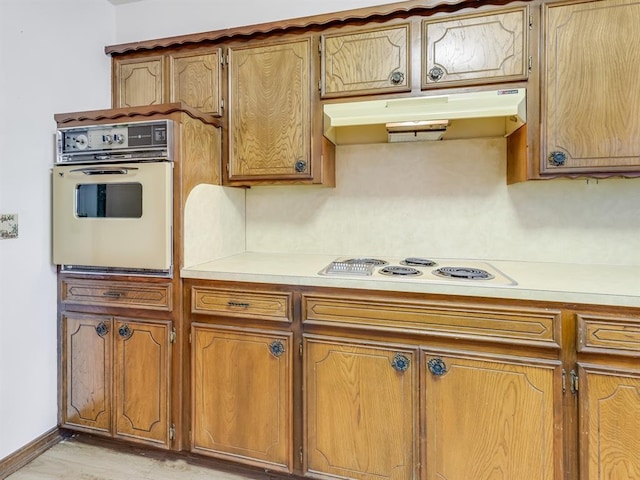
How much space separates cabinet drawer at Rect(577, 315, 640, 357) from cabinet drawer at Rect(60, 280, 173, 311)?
1.69 m

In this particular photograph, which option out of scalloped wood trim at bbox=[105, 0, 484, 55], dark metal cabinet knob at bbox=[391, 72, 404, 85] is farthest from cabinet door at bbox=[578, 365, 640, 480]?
scalloped wood trim at bbox=[105, 0, 484, 55]

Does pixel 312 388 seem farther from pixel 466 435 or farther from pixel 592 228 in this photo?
pixel 592 228

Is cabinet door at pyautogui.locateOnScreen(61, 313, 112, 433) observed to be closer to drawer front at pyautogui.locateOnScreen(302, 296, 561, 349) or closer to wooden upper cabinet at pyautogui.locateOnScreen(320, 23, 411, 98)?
drawer front at pyautogui.locateOnScreen(302, 296, 561, 349)

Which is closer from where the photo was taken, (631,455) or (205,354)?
(631,455)

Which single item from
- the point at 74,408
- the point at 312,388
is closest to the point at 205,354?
the point at 312,388

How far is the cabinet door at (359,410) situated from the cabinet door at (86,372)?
1041 millimetres

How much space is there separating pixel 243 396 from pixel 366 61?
172 cm

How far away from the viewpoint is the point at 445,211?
205 centimetres

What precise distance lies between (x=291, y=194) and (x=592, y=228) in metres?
1.66

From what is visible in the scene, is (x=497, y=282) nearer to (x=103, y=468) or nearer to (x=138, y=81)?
(x=103, y=468)

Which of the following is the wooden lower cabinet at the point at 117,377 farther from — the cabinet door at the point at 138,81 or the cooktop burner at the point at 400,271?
the cabinet door at the point at 138,81

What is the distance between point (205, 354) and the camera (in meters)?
1.70

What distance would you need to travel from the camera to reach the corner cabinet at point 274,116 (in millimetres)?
1885

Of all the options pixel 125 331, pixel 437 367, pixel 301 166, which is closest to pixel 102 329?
pixel 125 331
